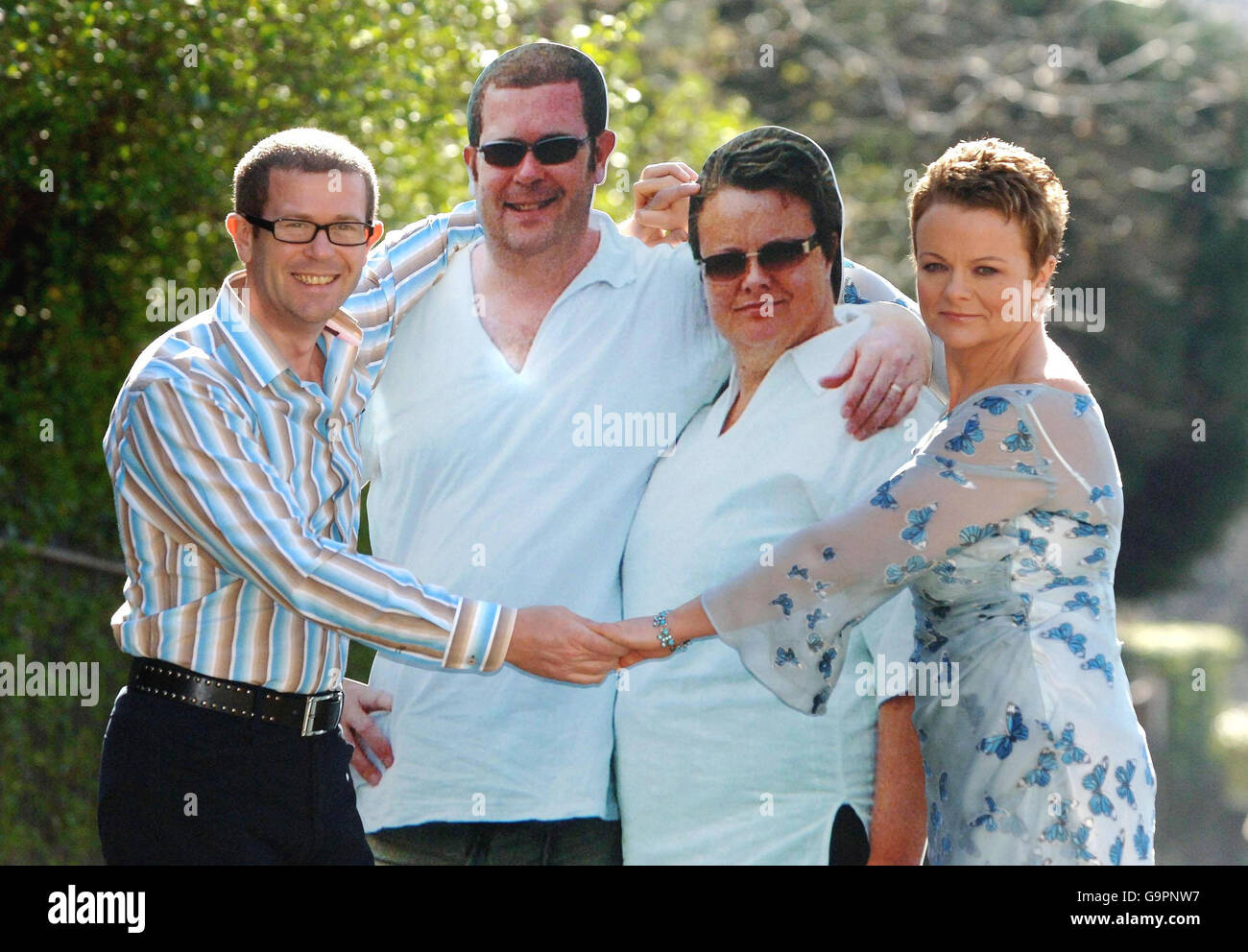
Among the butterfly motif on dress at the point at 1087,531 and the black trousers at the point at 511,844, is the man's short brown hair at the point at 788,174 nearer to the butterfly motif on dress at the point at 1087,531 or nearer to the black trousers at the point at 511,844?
the butterfly motif on dress at the point at 1087,531

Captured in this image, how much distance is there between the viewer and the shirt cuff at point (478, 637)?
3127 mm

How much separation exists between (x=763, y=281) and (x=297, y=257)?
0.97m

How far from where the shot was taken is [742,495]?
3387 millimetres

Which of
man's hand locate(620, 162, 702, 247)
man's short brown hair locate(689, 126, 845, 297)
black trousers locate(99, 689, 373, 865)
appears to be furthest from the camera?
man's hand locate(620, 162, 702, 247)

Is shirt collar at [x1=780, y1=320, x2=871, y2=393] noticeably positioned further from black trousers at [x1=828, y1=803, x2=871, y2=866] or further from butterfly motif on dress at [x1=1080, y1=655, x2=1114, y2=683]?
black trousers at [x1=828, y1=803, x2=871, y2=866]

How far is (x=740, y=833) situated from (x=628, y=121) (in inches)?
183

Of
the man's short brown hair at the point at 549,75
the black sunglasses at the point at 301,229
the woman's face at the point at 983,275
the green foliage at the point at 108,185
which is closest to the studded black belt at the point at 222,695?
the black sunglasses at the point at 301,229

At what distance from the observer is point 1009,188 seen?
3145 millimetres

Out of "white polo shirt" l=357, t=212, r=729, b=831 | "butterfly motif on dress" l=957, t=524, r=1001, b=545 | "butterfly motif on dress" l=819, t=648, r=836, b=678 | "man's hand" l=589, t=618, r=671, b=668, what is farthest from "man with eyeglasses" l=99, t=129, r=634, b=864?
"butterfly motif on dress" l=957, t=524, r=1001, b=545

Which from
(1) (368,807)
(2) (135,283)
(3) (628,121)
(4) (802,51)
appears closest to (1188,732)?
(4) (802,51)

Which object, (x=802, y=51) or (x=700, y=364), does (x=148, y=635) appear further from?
(x=802, y=51)

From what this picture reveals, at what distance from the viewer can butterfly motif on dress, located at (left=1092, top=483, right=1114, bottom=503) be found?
3.08m

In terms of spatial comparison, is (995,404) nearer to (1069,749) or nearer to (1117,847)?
(1069,749)

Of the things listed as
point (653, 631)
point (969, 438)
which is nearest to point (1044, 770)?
point (969, 438)
